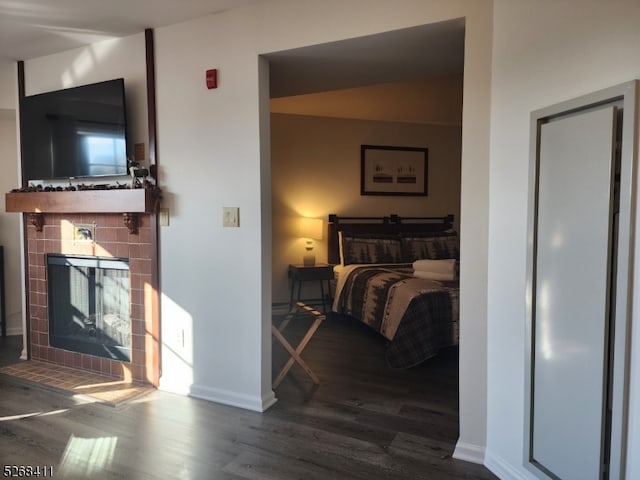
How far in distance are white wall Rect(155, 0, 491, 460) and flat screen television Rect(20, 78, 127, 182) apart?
0.30 m

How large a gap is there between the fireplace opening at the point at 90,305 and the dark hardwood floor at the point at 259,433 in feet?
1.38

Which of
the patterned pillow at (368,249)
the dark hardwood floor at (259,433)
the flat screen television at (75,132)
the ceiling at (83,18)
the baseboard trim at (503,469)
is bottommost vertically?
the dark hardwood floor at (259,433)

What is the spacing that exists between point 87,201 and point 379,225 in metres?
3.42

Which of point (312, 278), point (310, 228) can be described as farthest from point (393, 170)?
point (312, 278)

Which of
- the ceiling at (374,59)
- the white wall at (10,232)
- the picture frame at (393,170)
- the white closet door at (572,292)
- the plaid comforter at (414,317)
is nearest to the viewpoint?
the white closet door at (572,292)

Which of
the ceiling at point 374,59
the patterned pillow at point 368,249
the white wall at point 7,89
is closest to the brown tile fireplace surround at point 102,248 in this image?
the white wall at point 7,89

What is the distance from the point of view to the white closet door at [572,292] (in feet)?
5.14

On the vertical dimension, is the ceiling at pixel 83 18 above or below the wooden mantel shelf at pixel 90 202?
above

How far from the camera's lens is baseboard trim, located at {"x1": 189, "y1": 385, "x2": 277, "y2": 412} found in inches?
109

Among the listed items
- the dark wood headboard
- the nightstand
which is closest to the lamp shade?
the dark wood headboard

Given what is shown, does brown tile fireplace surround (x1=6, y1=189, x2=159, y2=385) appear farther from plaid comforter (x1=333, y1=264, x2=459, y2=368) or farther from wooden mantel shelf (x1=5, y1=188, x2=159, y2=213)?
plaid comforter (x1=333, y1=264, x2=459, y2=368)

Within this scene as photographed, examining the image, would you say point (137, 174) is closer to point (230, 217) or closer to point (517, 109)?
point (230, 217)

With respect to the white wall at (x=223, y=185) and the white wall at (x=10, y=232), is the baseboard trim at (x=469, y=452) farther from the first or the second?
the white wall at (x=10, y=232)

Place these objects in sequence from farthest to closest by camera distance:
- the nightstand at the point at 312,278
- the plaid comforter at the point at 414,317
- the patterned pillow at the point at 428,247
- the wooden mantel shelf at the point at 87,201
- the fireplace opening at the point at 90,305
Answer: the patterned pillow at the point at 428,247 → the nightstand at the point at 312,278 → the plaid comforter at the point at 414,317 → the fireplace opening at the point at 90,305 → the wooden mantel shelf at the point at 87,201
